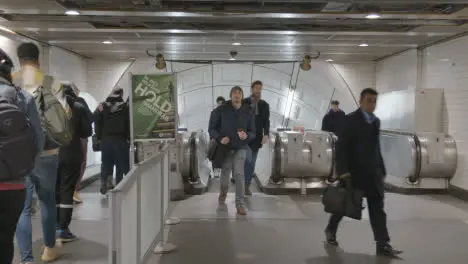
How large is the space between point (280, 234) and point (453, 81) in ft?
16.9

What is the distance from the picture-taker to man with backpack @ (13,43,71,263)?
146 inches

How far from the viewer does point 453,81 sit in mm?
8383

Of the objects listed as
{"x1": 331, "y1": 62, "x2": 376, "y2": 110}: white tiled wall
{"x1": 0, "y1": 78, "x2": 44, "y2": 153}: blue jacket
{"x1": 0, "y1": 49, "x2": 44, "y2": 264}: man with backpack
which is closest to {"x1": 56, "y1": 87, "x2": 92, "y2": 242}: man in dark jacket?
{"x1": 0, "y1": 78, "x2": 44, "y2": 153}: blue jacket

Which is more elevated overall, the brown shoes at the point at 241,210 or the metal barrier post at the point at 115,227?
the metal barrier post at the point at 115,227

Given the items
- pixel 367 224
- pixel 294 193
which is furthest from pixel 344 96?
pixel 367 224

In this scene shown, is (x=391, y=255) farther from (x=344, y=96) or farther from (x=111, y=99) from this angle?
(x=344, y=96)

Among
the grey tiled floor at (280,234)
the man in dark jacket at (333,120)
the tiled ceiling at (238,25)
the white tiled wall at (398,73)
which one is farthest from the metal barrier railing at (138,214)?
the white tiled wall at (398,73)

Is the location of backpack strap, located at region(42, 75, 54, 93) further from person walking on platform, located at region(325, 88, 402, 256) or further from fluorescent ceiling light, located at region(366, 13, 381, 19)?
fluorescent ceiling light, located at region(366, 13, 381, 19)

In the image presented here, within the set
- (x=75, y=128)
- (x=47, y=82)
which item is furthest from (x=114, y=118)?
(x=47, y=82)

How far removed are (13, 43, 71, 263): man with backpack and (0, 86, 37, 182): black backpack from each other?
92 cm

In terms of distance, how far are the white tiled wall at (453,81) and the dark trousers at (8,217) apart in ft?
24.3

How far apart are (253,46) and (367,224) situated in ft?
18.7

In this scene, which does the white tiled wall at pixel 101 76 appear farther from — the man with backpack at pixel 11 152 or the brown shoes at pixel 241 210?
the man with backpack at pixel 11 152

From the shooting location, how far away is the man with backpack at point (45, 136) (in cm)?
370
